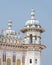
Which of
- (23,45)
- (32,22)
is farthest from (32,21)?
(23,45)

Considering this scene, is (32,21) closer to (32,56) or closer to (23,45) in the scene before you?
(23,45)

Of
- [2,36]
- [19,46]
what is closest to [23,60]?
[19,46]

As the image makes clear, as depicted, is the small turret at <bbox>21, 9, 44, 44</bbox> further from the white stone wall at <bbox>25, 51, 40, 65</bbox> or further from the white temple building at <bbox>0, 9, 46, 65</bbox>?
the white stone wall at <bbox>25, 51, 40, 65</bbox>

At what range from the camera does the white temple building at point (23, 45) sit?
113ft

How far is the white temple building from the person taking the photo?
1355 inches

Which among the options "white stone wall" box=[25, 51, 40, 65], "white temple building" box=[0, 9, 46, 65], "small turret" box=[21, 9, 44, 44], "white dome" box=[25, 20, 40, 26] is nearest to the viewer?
"white temple building" box=[0, 9, 46, 65]

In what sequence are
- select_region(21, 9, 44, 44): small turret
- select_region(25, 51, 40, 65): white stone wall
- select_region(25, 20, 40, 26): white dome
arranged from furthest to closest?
select_region(25, 20, 40, 26): white dome < select_region(21, 9, 44, 44): small turret < select_region(25, 51, 40, 65): white stone wall

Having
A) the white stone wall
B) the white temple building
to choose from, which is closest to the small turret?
the white temple building

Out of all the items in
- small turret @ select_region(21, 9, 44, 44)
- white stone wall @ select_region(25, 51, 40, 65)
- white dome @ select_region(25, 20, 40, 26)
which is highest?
white dome @ select_region(25, 20, 40, 26)

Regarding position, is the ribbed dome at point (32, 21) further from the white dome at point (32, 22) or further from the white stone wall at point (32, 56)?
the white stone wall at point (32, 56)

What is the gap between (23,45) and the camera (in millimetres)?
35938

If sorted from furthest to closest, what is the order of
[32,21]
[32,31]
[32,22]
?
[32,21] < [32,22] < [32,31]

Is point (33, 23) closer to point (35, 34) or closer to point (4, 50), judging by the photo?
point (35, 34)

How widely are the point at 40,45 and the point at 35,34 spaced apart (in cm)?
168
